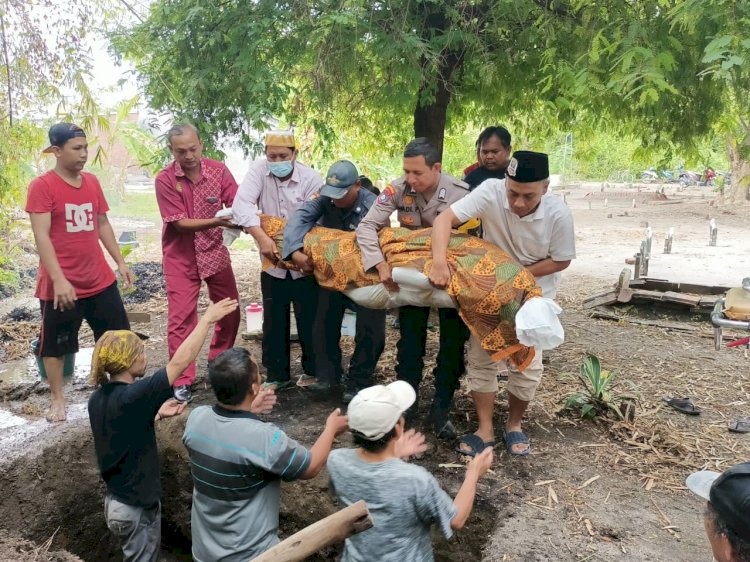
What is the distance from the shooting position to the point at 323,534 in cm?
213

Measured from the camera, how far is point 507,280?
11.6 ft

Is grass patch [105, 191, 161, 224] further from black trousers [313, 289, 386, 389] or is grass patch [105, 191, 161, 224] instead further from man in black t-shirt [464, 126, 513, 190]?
man in black t-shirt [464, 126, 513, 190]

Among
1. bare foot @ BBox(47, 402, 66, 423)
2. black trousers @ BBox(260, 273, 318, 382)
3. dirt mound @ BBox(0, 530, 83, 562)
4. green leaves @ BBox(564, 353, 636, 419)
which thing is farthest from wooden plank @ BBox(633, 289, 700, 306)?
dirt mound @ BBox(0, 530, 83, 562)

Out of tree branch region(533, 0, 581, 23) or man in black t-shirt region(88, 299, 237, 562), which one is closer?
man in black t-shirt region(88, 299, 237, 562)

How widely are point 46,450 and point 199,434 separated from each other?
2.29 metres

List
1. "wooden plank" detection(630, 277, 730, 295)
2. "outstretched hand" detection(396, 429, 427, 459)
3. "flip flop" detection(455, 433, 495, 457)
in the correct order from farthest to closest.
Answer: "wooden plank" detection(630, 277, 730, 295) < "flip flop" detection(455, 433, 495, 457) < "outstretched hand" detection(396, 429, 427, 459)

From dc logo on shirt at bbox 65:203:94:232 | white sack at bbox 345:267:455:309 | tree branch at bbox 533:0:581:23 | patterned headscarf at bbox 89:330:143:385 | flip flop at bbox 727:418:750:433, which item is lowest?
flip flop at bbox 727:418:750:433

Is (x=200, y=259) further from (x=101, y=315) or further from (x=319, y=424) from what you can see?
(x=319, y=424)

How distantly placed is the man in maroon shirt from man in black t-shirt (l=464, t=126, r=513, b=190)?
1954 mm

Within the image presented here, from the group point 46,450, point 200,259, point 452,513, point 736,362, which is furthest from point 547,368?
point 46,450

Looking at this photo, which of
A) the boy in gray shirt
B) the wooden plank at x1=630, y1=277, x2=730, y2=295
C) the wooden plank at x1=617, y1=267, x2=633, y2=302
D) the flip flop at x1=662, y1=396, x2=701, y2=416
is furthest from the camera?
the wooden plank at x1=630, y1=277, x2=730, y2=295

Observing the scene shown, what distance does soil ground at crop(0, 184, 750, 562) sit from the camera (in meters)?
3.25

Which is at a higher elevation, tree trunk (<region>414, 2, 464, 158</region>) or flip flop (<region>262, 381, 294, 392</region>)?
tree trunk (<region>414, 2, 464, 158</region>)

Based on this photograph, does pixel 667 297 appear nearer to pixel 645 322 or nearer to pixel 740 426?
pixel 645 322
